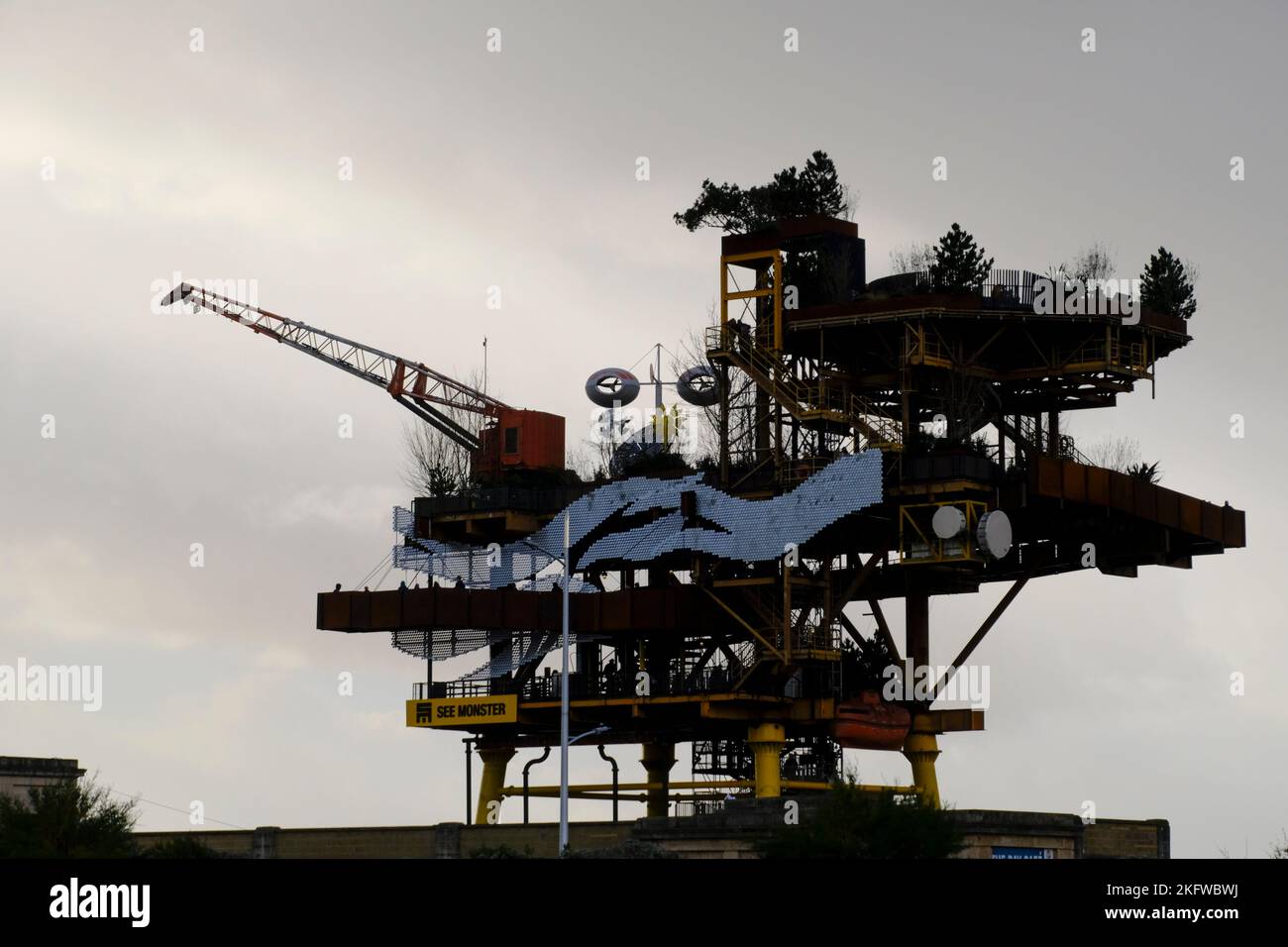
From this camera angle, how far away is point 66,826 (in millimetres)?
77000

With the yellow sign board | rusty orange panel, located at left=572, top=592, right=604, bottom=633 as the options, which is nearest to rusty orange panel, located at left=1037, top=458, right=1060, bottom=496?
rusty orange panel, located at left=572, top=592, right=604, bottom=633

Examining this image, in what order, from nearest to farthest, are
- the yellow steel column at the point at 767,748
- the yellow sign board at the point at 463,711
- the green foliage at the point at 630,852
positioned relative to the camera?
the green foliage at the point at 630,852, the yellow steel column at the point at 767,748, the yellow sign board at the point at 463,711

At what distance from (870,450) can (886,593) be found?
13.4 meters

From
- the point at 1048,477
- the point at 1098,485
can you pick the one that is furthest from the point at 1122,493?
the point at 1048,477

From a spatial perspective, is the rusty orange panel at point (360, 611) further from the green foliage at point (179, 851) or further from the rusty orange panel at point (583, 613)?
the green foliage at point (179, 851)

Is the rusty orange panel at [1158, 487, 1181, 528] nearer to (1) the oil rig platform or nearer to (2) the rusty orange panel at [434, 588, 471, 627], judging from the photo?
(1) the oil rig platform

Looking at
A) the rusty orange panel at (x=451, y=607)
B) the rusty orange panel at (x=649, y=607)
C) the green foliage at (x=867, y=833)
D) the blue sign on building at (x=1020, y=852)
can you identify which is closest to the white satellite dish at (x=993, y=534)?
the rusty orange panel at (x=649, y=607)

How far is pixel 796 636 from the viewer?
109 metres

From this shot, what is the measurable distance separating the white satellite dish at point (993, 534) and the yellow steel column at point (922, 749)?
14.9 m

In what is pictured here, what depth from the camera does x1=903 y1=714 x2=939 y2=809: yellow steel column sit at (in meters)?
114

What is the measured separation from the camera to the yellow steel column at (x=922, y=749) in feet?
375

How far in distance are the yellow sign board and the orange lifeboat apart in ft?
53.5
